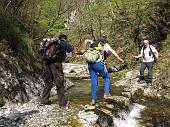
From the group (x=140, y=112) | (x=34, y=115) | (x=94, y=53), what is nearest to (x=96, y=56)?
(x=94, y=53)

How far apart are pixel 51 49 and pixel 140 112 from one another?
366 cm

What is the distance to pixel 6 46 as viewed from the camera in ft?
41.9

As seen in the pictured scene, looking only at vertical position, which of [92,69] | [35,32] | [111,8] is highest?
[111,8]

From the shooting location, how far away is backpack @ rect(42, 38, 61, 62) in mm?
10094

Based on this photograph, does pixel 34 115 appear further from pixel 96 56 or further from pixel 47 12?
pixel 47 12

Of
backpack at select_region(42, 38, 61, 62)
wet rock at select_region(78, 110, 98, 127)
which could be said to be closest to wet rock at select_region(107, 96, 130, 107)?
wet rock at select_region(78, 110, 98, 127)

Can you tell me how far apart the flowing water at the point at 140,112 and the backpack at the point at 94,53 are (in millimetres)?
1559

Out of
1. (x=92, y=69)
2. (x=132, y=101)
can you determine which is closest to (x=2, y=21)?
(x=92, y=69)

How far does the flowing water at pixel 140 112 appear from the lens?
10789 mm

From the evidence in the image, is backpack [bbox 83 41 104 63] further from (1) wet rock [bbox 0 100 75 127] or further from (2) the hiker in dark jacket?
(1) wet rock [bbox 0 100 75 127]

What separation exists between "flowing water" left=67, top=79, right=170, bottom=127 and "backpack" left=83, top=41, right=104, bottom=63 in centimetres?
156

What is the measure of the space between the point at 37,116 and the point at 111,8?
57.1 ft

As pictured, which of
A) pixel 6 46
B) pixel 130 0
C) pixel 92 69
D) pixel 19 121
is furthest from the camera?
pixel 130 0

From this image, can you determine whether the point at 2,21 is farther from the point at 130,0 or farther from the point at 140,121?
the point at 130,0
